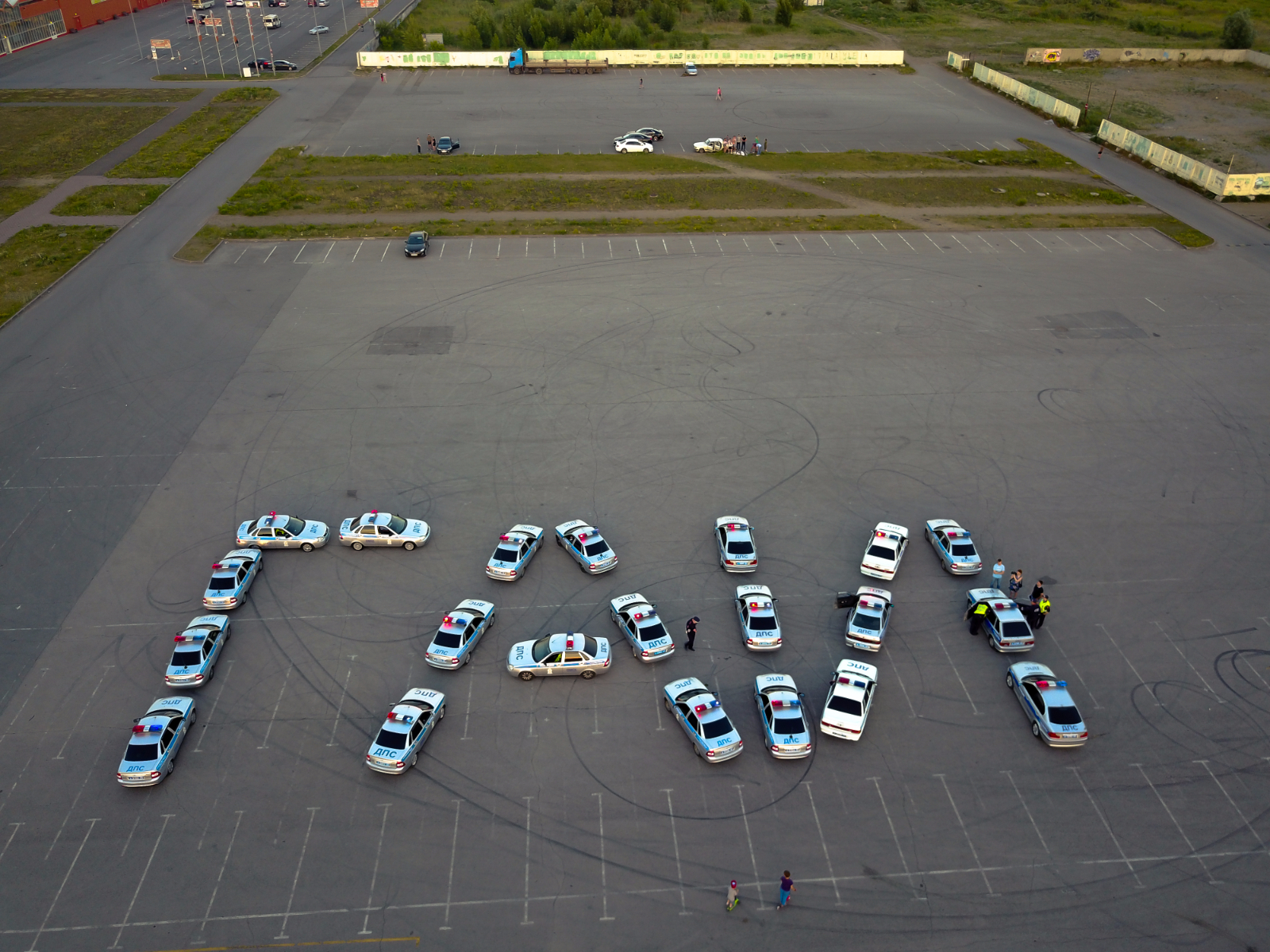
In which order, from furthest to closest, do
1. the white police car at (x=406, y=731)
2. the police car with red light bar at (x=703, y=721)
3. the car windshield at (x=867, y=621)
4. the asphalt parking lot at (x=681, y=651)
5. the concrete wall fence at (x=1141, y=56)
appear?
1. the concrete wall fence at (x=1141, y=56)
2. the car windshield at (x=867, y=621)
3. the police car with red light bar at (x=703, y=721)
4. the white police car at (x=406, y=731)
5. the asphalt parking lot at (x=681, y=651)

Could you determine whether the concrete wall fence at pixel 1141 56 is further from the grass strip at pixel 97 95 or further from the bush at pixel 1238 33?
the grass strip at pixel 97 95

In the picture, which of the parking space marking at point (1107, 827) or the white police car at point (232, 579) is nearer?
the parking space marking at point (1107, 827)

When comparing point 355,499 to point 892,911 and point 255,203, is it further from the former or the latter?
point 255,203

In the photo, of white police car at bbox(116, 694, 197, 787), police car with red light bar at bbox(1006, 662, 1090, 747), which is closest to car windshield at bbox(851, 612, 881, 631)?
police car with red light bar at bbox(1006, 662, 1090, 747)

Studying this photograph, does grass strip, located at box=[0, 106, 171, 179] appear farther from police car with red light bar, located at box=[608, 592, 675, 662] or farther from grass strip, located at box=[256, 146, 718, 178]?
police car with red light bar, located at box=[608, 592, 675, 662]

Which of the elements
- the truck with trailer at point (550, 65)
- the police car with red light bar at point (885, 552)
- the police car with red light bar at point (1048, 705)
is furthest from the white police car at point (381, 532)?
the truck with trailer at point (550, 65)

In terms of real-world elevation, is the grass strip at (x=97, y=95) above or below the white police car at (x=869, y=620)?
above

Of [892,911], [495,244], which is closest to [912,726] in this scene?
[892,911]
